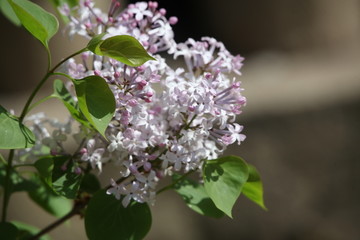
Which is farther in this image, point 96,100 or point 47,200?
point 47,200

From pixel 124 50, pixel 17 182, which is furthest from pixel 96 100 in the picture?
pixel 17 182

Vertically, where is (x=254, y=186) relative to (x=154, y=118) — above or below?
below

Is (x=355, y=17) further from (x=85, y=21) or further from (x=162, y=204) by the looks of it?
(x=85, y=21)

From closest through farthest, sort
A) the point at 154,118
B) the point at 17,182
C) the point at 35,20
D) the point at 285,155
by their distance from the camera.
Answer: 1. the point at 35,20
2. the point at 154,118
3. the point at 17,182
4. the point at 285,155

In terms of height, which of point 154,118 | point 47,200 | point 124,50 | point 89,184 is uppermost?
point 124,50

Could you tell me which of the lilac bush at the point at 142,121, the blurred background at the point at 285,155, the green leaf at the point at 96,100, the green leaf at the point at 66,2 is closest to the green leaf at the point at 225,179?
the lilac bush at the point at 142,121

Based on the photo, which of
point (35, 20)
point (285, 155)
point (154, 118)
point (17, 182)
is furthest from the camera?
point (285, 155)

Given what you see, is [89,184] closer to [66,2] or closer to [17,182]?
[17,182]

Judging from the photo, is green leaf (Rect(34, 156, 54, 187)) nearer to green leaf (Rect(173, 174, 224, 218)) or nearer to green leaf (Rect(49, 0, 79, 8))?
green leaf (Rect(173, 174, 224, 218))

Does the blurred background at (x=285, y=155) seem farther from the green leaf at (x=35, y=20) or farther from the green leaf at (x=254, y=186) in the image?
the green leaf at (x=35, y=20)
